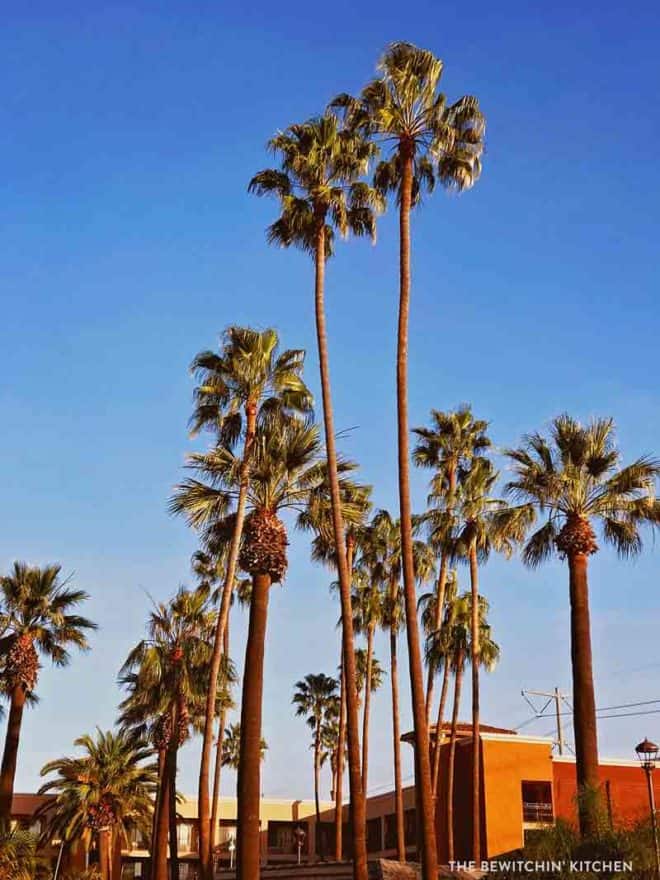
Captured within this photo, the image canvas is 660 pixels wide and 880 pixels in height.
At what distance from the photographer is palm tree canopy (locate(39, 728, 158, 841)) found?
46719 millimetres

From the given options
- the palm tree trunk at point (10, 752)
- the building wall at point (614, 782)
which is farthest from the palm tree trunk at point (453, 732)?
the palm tree trunk at point (10, 752)

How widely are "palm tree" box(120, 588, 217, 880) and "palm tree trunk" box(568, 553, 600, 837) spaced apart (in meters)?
16.0

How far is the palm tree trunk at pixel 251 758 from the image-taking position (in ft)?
89.7

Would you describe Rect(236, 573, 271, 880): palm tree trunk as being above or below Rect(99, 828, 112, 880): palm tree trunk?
above

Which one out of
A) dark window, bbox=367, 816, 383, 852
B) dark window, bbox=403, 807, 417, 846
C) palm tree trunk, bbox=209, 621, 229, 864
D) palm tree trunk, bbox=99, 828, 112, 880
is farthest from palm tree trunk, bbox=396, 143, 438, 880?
dark window, bbox=367, 816, 383, 852

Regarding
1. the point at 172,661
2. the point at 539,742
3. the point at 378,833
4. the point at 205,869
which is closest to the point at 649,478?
the point at 205,869

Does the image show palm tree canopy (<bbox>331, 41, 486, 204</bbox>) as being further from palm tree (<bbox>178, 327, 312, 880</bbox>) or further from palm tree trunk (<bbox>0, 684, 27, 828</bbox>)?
palm tree trunk (<bbox>0, 684, 27, 828</bbox>)

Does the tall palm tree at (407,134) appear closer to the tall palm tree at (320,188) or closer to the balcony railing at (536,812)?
the tall palm tree at (320,188)

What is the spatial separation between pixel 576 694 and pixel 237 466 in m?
11.7

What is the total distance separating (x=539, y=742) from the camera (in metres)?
52.5

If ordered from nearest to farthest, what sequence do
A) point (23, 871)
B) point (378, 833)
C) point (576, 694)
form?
point (576, 694) < point (23, 871) < point (378, 833)

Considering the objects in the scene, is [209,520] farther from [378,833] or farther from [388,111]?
[378,833]

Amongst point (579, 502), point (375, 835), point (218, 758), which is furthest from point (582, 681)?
point (375, 835)

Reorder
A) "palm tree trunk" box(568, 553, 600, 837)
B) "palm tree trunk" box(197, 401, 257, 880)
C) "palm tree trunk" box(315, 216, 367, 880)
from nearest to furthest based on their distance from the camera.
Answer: "palm tree trunk" box(315, 216, 367, 880), "palm tree trunk" box(568, 553, 600, 837), "palm tree trunk" box(197, 401, 257, 880)
